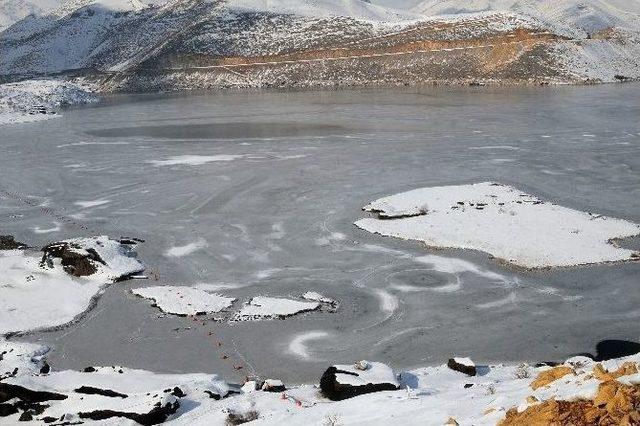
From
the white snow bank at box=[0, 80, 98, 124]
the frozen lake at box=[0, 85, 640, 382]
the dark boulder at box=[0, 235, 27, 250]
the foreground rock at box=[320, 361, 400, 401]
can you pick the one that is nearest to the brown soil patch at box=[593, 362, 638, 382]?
the foreground rock at box=[320, 361, 400, 401]

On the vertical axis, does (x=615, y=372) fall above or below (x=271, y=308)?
above

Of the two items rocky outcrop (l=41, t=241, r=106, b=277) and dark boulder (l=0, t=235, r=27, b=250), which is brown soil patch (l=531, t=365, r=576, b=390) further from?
dark boulder (l=0, t=235, r=27, b=250)

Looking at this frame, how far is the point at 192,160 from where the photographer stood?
48.0 m

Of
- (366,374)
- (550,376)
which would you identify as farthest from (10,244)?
(550,376)

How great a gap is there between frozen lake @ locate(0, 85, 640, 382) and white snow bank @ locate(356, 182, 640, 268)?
115 cm

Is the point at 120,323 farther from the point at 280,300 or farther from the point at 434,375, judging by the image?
the point at 434,375

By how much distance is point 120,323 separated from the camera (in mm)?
20672

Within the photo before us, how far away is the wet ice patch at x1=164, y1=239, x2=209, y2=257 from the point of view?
89.7 feet

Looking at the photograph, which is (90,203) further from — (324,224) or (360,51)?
(360,51)

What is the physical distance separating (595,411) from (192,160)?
42141 mm

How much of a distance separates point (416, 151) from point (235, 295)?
93.3 feet

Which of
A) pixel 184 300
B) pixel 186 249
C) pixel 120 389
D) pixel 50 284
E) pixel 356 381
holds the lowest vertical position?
pixel 50 284

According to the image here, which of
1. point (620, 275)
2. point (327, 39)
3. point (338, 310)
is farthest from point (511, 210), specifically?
point (327, 39)

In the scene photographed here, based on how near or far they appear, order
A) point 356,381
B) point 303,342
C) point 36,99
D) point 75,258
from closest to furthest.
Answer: point 356,381, point 303,342, point 75,258, point 36,99
